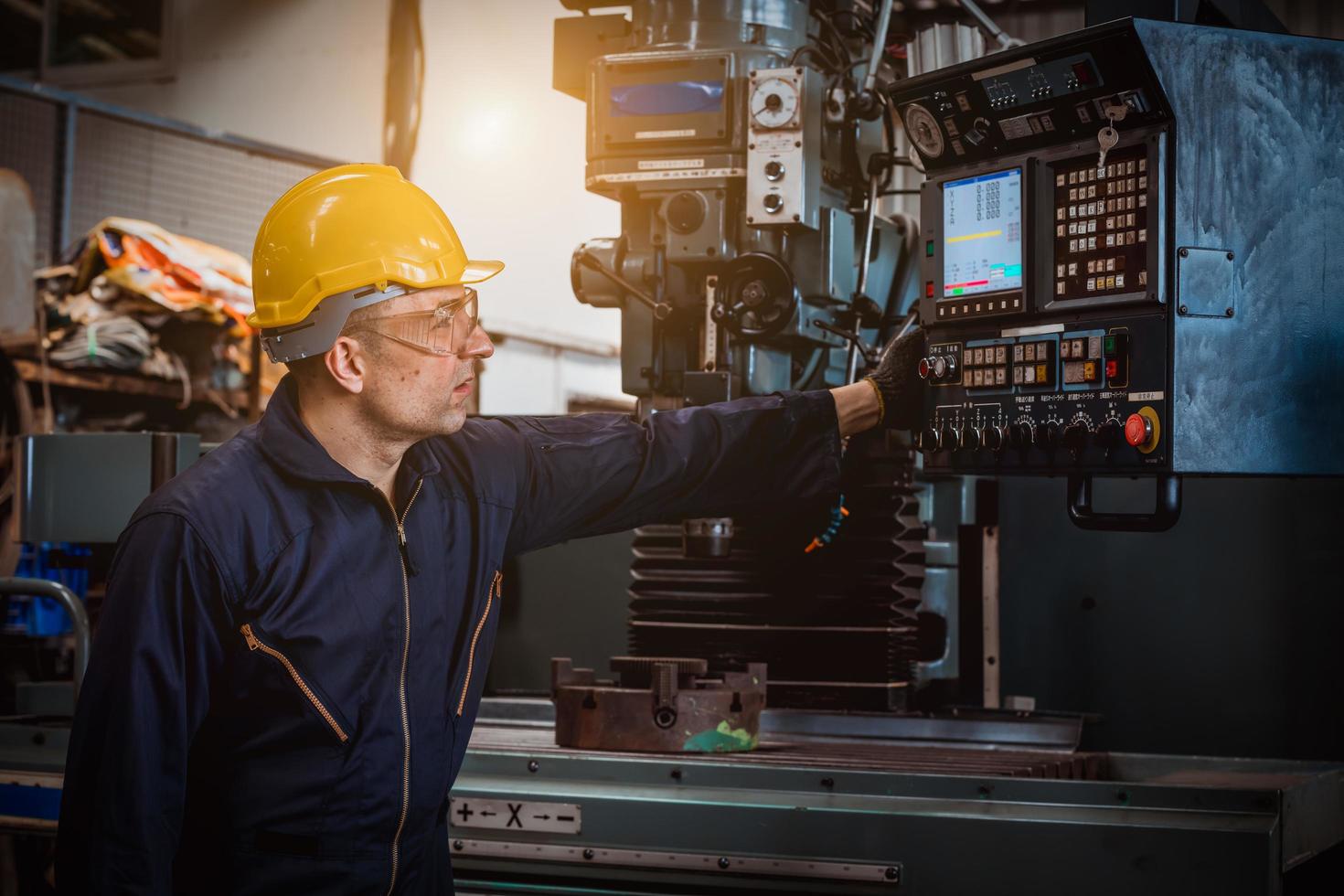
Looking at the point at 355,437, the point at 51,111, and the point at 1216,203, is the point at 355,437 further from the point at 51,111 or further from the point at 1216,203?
the point at 51,111

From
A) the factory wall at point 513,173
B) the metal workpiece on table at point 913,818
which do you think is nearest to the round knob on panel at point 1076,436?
the metal workpiece on table at point 913,818

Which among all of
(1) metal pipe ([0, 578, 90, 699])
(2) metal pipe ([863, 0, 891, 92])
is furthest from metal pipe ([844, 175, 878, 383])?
(1) metal pipe ([0, 578, 90, 699])

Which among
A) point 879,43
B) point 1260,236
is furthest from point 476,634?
point 879,43

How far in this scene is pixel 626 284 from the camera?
2273mm

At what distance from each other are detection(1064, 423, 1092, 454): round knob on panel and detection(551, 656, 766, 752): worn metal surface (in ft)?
1.94

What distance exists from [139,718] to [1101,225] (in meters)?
1.30

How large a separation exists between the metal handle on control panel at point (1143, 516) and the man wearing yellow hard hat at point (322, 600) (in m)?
0.75

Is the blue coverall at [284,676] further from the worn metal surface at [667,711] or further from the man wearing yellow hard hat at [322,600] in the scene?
the worn metal surface at [667,711]

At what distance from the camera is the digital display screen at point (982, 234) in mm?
1858

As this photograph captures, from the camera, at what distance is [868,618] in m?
2.20

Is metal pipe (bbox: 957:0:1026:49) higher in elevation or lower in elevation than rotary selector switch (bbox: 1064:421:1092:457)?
higher

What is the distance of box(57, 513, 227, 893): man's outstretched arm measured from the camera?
1345mm

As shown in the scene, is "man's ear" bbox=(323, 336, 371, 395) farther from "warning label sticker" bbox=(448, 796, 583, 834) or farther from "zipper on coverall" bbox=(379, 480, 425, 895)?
"warning label sticker" bbox=(448, 796, 583, 834)

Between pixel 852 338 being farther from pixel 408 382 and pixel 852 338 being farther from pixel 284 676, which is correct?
pixel 284 676
